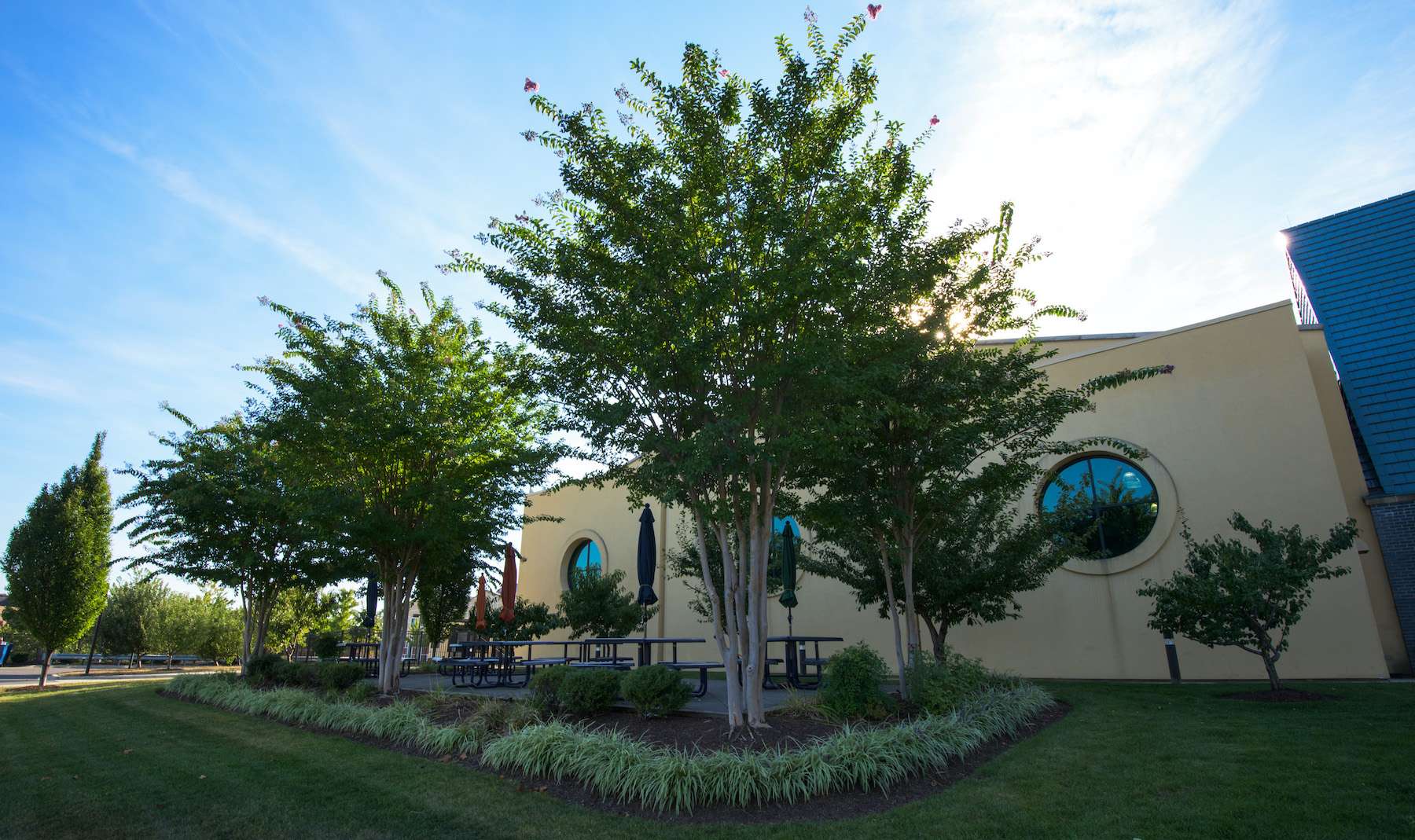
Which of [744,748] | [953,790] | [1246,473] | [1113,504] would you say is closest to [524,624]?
[744,748]

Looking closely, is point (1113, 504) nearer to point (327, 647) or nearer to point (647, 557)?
point (647, 557)

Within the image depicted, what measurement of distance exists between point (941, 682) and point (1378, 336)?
665 inches

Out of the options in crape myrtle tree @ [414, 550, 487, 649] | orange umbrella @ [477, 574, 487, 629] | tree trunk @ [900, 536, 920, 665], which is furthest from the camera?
crape myrtle tree @ [414, 550, 487, 649]

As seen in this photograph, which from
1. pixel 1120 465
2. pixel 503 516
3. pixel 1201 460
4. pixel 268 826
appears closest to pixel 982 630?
pixel 1120 465

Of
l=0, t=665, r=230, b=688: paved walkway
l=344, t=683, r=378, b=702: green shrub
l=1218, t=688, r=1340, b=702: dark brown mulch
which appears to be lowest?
l=0, t=665, r=230, b=688: paved walkway

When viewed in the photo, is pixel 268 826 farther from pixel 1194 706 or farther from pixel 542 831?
pixel 1194 706

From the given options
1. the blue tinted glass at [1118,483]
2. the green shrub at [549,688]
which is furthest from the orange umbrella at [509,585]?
the blue tinted glass at [1118,483]

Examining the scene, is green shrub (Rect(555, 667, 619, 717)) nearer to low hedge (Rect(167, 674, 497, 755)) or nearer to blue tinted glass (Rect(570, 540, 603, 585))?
low hedge (Rect(167, 674, 497, 755))

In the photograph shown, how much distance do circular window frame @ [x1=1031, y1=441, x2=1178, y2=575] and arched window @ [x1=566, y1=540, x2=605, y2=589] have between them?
53.7 ft

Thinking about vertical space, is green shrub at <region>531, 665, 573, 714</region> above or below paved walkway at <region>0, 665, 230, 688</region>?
above

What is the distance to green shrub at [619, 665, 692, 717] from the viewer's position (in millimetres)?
7918

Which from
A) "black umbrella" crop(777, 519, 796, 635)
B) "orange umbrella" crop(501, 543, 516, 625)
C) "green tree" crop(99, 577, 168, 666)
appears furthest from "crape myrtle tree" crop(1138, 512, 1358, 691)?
"green tree" crop(99, 577, 168, 666)

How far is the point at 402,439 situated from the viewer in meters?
10.9

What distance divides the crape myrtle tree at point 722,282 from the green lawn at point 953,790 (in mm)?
2653
